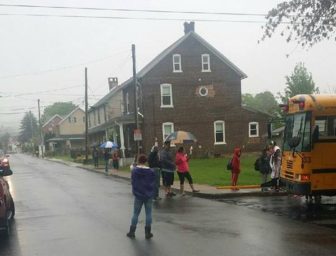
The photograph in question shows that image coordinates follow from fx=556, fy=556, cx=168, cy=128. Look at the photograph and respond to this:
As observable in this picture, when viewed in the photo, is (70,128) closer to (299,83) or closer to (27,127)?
(299,83)

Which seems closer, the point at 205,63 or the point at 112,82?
the point at 205,63

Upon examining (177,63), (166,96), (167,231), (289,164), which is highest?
(177,63)

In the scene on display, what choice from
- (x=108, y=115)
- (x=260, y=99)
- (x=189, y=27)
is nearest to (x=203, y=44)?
(x=189, y=27)

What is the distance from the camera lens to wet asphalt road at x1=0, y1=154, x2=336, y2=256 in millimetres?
9719

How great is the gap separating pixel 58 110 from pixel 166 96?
136 m

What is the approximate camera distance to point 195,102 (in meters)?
47.4

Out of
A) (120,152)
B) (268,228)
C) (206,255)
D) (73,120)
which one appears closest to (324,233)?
(268,228)

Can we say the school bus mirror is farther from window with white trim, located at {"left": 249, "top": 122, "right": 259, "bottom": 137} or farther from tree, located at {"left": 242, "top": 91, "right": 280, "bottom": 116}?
tree, located at {"left": 242, "top": 91, "right": 280, "bottom": 116}

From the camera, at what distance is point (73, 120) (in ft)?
368

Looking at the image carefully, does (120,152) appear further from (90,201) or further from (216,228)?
(216,228)

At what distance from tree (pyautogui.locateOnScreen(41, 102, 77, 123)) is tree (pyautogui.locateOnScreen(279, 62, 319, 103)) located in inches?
4319

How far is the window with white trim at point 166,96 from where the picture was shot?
46.8m

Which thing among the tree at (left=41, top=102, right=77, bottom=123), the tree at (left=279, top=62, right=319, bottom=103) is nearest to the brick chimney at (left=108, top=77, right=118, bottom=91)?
the tree at (left=279, top=62, right=319, bottom=103)

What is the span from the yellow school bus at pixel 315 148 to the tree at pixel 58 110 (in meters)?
163
